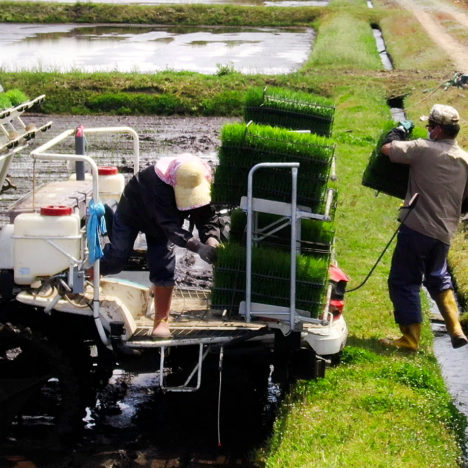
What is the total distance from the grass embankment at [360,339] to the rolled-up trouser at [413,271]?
40 cm

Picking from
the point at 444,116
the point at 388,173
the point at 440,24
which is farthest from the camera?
the point at 440,24

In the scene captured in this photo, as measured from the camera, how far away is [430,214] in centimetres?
765

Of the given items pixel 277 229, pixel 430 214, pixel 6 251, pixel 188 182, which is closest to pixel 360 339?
pixel 430 214

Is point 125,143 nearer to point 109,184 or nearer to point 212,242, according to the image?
point 109,184

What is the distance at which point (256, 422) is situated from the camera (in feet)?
23.7

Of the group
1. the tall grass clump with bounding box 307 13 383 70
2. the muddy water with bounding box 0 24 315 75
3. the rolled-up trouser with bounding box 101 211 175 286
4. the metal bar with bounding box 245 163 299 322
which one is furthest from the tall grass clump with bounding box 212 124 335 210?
the tall grass clump with bounding box 307 13 383 70

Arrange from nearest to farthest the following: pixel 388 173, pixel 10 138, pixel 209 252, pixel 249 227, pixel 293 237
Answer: pixel 293 237
pixel 249 227
pixel 209 252
pixel 10 138
pixel 388 173

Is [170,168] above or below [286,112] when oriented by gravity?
below

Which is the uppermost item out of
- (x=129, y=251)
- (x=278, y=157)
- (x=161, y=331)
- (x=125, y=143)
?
(x=278, y=157)

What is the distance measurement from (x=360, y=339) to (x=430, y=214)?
1.34m

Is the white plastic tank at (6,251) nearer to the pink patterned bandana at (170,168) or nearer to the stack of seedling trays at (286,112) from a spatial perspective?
the pink patterned bandana at (170,168)

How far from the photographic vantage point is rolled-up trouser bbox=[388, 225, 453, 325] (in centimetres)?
772

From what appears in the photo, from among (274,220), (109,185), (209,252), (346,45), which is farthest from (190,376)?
(346,45)

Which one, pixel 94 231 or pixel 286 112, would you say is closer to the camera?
pixel 94 231
